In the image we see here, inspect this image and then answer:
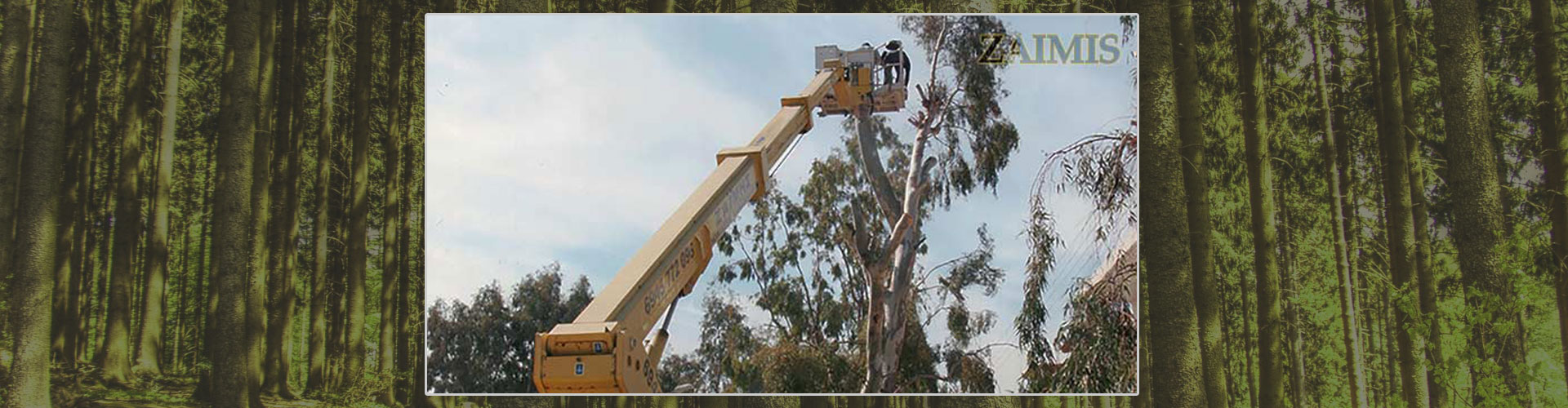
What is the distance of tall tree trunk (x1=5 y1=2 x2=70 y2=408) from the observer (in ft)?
18.5

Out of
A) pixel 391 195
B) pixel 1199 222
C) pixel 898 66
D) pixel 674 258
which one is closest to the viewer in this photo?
pixel 674 258

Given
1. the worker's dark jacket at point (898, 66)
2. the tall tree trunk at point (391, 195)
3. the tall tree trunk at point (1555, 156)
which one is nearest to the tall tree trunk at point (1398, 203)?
the tall tree trunk at point (1555, 156)

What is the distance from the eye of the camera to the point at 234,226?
5.66 m

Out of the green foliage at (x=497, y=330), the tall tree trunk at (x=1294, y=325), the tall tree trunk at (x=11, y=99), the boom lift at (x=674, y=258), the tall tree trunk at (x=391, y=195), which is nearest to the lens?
the boom lift at (x=674, y=258)

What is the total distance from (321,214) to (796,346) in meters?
1.98

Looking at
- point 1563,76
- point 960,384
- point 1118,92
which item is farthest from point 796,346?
point 1563,76

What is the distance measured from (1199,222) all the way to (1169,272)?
23cm

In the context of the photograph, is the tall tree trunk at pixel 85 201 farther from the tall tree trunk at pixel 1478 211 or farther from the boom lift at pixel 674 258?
the tall tree trunk at pixel 1478 211

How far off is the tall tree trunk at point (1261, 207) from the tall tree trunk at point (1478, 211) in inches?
27.7

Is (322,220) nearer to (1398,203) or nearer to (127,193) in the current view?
(127,193)

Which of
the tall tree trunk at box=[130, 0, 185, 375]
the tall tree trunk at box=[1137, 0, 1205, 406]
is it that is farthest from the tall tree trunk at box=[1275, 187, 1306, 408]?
the tall tree trunk at box=[130, 0, 185, 375]

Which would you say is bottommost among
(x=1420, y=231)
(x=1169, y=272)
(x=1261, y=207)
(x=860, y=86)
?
(x=1169, y=272)

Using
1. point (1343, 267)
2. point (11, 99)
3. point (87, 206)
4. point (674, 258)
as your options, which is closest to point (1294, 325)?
point (1343, 267)

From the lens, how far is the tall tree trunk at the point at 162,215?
564 cm
